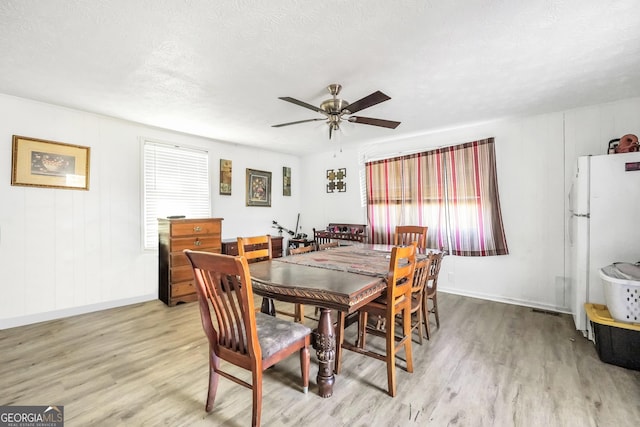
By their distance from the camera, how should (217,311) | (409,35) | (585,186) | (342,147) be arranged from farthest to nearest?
(342,147)
(585,186)
(409,35)
(217,311)

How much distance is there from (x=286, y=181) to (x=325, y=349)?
4.40 m

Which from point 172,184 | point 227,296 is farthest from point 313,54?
point 172,184

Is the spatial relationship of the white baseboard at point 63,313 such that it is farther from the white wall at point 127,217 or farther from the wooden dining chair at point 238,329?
the wooden dining chair at point 238,329

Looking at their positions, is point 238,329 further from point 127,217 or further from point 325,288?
point 127,217

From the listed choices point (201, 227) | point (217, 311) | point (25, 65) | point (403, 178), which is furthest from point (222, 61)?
point (403, 178)

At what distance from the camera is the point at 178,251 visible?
3.72 metres

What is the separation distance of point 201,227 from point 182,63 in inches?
88.7

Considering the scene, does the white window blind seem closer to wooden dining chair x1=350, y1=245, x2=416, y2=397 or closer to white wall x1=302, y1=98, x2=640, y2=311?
wooden dining chair x1=350, y1=245, x2=416, y2=397

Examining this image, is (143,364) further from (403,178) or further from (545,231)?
(545,231)

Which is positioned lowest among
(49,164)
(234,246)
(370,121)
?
(234,246)

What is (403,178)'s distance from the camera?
4.53 m

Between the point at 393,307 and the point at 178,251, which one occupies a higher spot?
the point at 178,251

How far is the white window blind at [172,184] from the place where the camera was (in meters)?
3.96

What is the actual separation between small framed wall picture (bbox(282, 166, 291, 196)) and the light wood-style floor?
3.38m
